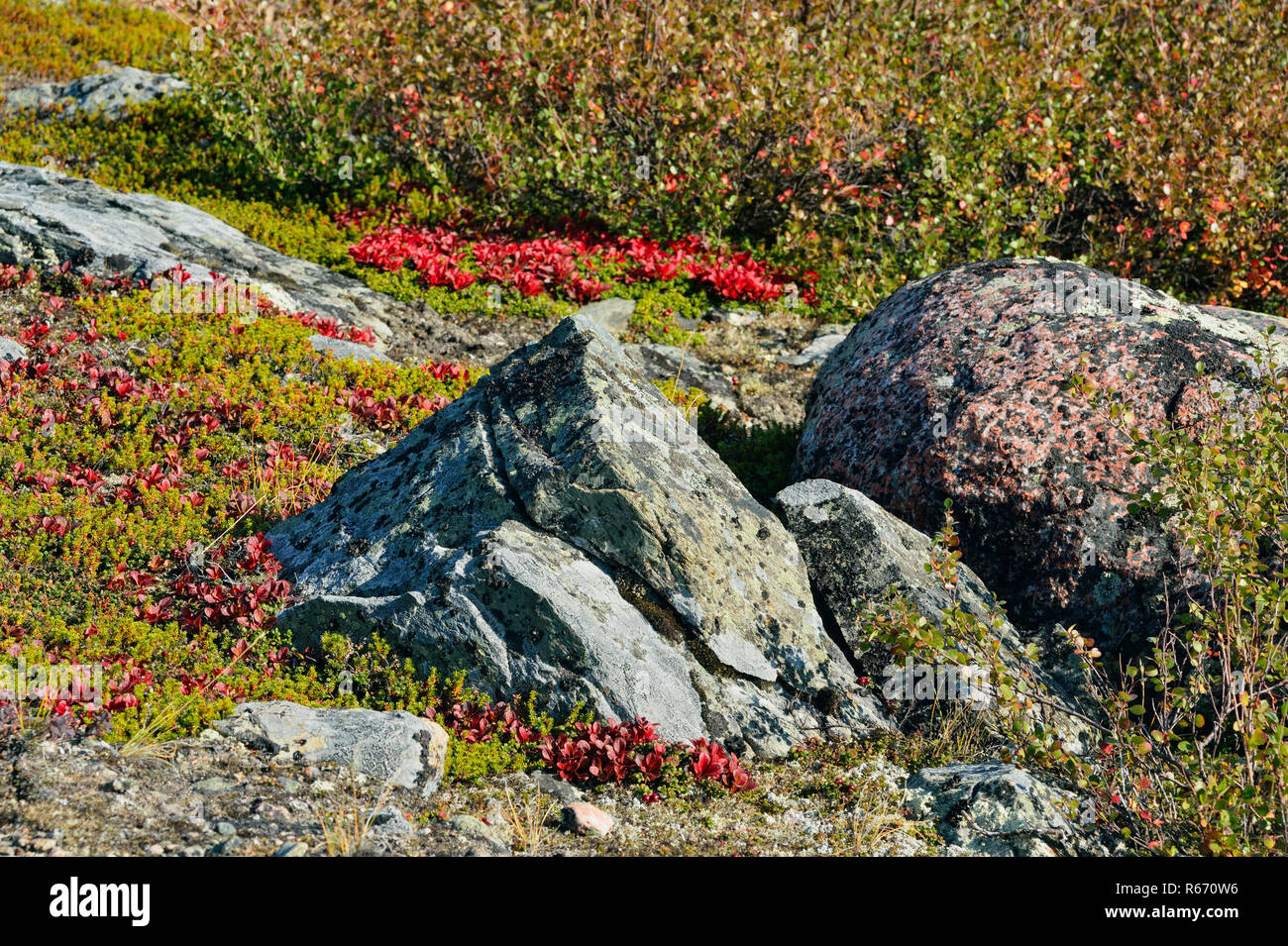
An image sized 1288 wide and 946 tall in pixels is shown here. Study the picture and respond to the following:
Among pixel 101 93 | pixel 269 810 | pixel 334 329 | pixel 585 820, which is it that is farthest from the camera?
pixel 101 93

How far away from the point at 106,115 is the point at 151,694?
14871mm

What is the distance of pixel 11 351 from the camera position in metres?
8.95

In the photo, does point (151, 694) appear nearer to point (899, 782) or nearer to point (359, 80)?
point (899, 782)

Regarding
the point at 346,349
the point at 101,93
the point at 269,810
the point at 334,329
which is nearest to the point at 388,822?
the point at 269,810

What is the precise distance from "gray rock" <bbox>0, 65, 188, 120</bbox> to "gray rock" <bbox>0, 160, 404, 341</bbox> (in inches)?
186

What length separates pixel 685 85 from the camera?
14234mm

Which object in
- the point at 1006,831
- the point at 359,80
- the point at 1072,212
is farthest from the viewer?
the point at 359,80

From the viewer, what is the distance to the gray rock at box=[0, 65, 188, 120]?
662 inches

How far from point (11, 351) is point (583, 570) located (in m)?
6.34

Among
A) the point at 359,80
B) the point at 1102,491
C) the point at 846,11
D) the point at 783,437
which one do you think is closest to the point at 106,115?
the point at 359,80

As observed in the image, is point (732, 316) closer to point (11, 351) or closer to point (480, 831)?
point (11, 351)

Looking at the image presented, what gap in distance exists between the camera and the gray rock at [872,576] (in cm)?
661

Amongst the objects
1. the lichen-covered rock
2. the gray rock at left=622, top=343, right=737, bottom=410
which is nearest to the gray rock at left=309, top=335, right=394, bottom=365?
the gray rock at left=622, top=343, right=737, bottom=410

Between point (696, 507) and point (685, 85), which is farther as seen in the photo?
point (685, 85)
